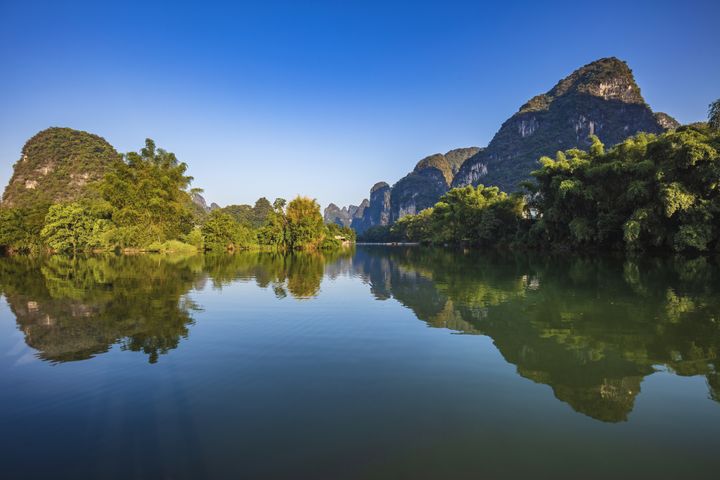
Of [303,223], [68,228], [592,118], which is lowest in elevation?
[68,228]

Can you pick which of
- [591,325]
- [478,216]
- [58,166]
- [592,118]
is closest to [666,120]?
[592,118]

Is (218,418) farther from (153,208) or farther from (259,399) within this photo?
(153,208)

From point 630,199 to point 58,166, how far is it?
15337 cm

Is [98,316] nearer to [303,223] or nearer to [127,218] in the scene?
[127,218]

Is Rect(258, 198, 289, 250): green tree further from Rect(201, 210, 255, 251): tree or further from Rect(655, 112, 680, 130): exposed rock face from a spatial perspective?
Rect(655, 112, 680, 130): exposed rock face

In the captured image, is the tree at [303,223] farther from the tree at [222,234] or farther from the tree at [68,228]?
the tree at [68,228]

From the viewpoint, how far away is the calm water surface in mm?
3795

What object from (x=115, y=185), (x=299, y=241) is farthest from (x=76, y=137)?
(x=299, y=241)

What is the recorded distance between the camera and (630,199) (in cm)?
3294

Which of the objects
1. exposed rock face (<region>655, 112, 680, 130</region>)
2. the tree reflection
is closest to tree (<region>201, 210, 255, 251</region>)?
the tree reflection

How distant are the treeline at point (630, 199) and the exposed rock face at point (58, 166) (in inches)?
4420

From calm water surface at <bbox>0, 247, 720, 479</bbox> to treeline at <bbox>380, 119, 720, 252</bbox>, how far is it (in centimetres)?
2260

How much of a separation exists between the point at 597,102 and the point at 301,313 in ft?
697

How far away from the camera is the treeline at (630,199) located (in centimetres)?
2869
